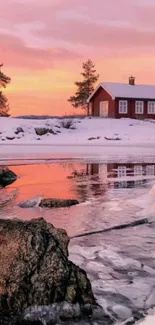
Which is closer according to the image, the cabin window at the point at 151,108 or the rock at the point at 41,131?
the rock at the point at 41,131

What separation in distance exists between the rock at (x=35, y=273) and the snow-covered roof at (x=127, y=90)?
180 feet

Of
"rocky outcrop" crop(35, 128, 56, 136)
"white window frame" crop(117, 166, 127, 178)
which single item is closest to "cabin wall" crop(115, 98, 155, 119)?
"rocky outcrop" crop(35, 128, 56, 136)

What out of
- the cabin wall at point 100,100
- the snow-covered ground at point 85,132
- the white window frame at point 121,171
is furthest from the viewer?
the cabin wall at point 100,100

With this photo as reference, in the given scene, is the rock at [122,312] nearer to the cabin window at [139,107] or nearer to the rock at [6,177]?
the rock at [6,177]

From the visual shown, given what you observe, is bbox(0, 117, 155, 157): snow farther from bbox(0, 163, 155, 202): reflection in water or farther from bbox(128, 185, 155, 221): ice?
bbox(128, 185, 155, 221): ice

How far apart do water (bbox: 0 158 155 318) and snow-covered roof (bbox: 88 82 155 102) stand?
41879mm

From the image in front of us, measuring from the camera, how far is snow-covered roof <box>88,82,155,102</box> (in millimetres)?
59625

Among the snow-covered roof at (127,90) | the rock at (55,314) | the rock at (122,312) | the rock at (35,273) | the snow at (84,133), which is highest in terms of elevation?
the snow-covered roof at (127,90)

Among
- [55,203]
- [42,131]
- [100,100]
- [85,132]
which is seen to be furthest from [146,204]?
[100,100]

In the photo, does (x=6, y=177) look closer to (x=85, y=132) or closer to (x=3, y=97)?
(x=85, y=132)

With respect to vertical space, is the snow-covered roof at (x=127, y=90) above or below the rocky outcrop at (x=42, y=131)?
above

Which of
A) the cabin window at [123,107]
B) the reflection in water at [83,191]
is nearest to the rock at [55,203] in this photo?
the reflection in water at [83,191]

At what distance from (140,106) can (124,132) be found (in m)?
14.5

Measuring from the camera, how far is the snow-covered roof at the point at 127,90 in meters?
59.6
